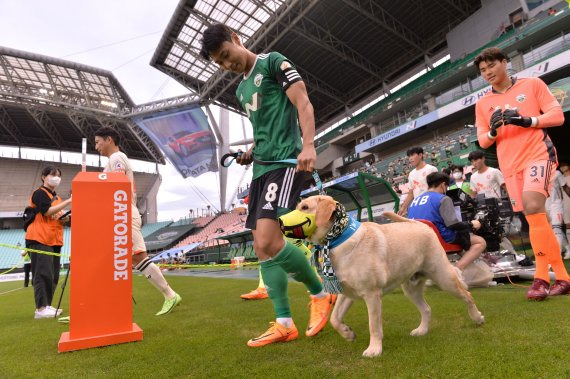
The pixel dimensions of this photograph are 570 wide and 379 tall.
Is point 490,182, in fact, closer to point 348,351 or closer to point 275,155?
point 275,155

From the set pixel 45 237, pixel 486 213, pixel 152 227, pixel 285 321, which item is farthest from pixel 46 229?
pixel 152 227

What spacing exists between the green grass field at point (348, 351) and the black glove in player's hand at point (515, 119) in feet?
4.71

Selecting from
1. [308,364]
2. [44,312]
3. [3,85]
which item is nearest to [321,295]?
[308,364]

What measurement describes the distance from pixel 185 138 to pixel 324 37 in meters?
14.8

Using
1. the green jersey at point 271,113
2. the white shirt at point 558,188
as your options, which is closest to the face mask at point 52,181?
the green jersey at point 271,113

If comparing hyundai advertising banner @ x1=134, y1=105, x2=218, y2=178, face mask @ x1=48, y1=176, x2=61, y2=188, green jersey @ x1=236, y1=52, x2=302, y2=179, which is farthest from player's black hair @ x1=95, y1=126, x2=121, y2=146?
hyundai advertising banner @ x1=134, y1=105, x2=218, y2=178

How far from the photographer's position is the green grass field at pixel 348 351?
63.3 inches

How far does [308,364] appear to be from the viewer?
5.99 feet

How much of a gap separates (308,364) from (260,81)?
1875 millimetres

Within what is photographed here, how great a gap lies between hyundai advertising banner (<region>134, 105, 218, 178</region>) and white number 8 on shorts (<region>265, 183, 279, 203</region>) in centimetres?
3030

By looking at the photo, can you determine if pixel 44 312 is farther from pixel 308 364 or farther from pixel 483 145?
pixel 483 145

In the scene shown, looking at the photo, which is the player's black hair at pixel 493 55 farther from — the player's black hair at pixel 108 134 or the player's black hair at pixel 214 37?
the player's black hair at pixel 108 134

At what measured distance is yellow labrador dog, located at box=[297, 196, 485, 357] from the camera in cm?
195

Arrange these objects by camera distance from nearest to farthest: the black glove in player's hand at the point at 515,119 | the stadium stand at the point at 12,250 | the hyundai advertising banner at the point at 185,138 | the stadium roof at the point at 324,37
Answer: the black glove in player's hand at the point at 515,119
the stadium roof at the point at 324,37
the hyundai advertising banner at the point at 185,138
the stadium stand at the point at 12,250
